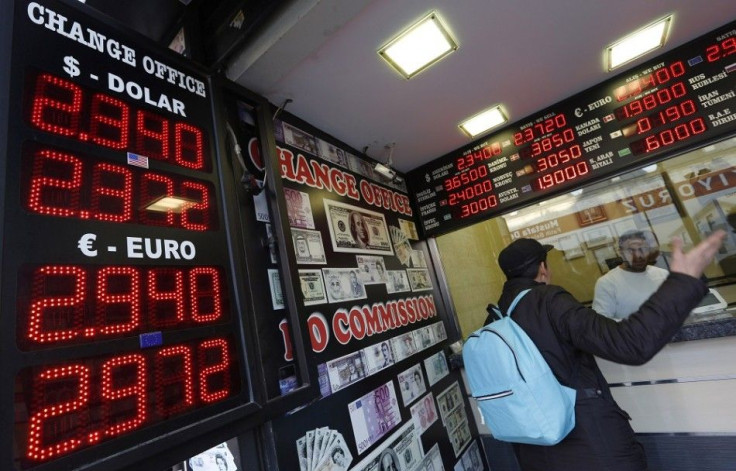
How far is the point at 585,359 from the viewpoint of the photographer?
4.91ft

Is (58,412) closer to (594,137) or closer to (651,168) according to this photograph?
(594,137)

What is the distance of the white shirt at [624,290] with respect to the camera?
8.39 ft

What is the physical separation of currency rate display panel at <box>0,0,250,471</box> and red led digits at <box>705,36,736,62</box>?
3222 millimetres

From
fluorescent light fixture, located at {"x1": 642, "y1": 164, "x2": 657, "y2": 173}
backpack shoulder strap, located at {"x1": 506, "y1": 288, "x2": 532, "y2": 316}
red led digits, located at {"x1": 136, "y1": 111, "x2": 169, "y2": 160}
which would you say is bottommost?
backpack shoulder strap, located at {"x1": 506, "y1": 288, "x2": 532, "y2": 316}

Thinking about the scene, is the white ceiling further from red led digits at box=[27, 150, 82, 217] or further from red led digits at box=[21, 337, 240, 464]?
red led digits at box=[21, 337, 240, 464]

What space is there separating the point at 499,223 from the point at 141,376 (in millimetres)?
3401

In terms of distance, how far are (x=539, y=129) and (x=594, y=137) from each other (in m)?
0.40

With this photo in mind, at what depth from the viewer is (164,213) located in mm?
1194

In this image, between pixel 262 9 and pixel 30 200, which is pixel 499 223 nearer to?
pixel 262 9

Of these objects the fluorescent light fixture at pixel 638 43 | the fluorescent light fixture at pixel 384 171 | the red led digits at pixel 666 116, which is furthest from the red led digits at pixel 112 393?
the red led digits at pixel 666 116

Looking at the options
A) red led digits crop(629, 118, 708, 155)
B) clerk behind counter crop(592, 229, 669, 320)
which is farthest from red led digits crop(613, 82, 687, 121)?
clerk behind counter crop(592, 229, 669, 320)

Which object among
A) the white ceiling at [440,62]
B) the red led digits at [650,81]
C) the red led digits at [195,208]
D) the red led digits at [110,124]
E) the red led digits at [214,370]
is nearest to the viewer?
the red led digits at [110,124]

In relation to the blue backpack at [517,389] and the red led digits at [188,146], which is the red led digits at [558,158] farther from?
the red led digits at [188,146]

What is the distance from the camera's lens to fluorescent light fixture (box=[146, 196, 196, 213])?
3.86ft
